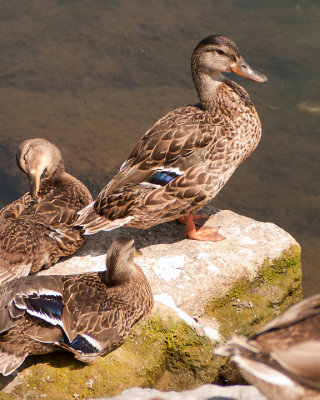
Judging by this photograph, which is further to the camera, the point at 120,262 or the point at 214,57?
the point at 214,57

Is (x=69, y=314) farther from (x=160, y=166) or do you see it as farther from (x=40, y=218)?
(x=160, y=166)

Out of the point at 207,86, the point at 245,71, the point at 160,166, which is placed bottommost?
the point at 160,166

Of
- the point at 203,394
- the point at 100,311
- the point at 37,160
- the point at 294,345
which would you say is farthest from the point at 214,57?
the point at 294,345

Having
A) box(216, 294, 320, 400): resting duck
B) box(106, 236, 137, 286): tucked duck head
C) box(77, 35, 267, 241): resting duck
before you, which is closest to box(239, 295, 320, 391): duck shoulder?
box(216, 294, 320, 400): resting duck

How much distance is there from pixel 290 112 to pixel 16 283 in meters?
6.62

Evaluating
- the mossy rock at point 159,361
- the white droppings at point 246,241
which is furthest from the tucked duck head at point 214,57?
the mossy rock at point 159,361

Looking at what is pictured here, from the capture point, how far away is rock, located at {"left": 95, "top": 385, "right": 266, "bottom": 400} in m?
3.87

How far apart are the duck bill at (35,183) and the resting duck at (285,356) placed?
2945mm

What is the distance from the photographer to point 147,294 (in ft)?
15.2

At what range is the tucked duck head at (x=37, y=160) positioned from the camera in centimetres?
579

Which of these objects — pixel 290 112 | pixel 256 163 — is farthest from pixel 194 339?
pixel 290 112

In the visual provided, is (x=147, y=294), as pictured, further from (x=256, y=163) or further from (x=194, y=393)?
(x=256, y=163)

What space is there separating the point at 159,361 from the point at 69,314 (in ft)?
2.46

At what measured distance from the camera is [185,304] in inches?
189
